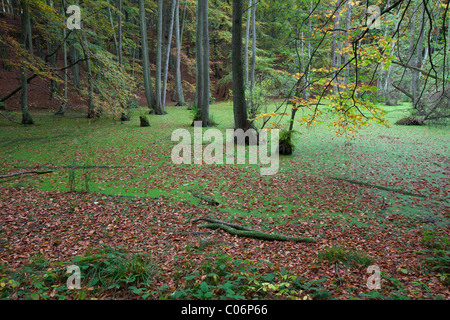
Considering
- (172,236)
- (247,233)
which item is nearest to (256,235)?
(247,233)

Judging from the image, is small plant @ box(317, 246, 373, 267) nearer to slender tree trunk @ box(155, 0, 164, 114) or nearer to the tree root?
the tree root

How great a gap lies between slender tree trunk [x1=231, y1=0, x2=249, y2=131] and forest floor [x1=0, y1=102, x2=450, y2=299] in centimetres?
213

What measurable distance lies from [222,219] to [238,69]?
17.8ft

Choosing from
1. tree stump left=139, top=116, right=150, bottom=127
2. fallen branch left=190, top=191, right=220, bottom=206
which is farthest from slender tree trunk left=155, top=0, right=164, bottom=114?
fallen branch left=190, top=191, right=220, bottom=206

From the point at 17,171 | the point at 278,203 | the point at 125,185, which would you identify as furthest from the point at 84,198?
the point at 278,203

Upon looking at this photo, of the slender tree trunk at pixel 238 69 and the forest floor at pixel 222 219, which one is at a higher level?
the slender tree trunk at pixel 238 69

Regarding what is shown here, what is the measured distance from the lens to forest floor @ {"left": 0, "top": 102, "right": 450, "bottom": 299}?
2545 millimetres

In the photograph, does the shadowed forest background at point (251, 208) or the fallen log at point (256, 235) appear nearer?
the shadowed forest background at point (251, 208)

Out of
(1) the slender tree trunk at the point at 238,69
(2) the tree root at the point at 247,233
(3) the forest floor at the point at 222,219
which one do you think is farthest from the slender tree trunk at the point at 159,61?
(2) the tree root at the point at 247,233

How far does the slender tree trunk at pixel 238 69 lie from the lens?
793 cm

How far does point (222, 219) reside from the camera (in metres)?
4.46

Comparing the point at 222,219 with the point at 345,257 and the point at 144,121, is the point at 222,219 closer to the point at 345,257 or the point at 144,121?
the point at 345,257

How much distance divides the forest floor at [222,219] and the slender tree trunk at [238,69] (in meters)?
2.13

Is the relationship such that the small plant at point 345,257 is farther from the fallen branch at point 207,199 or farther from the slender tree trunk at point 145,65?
the slender tree trunk at point 145,65
